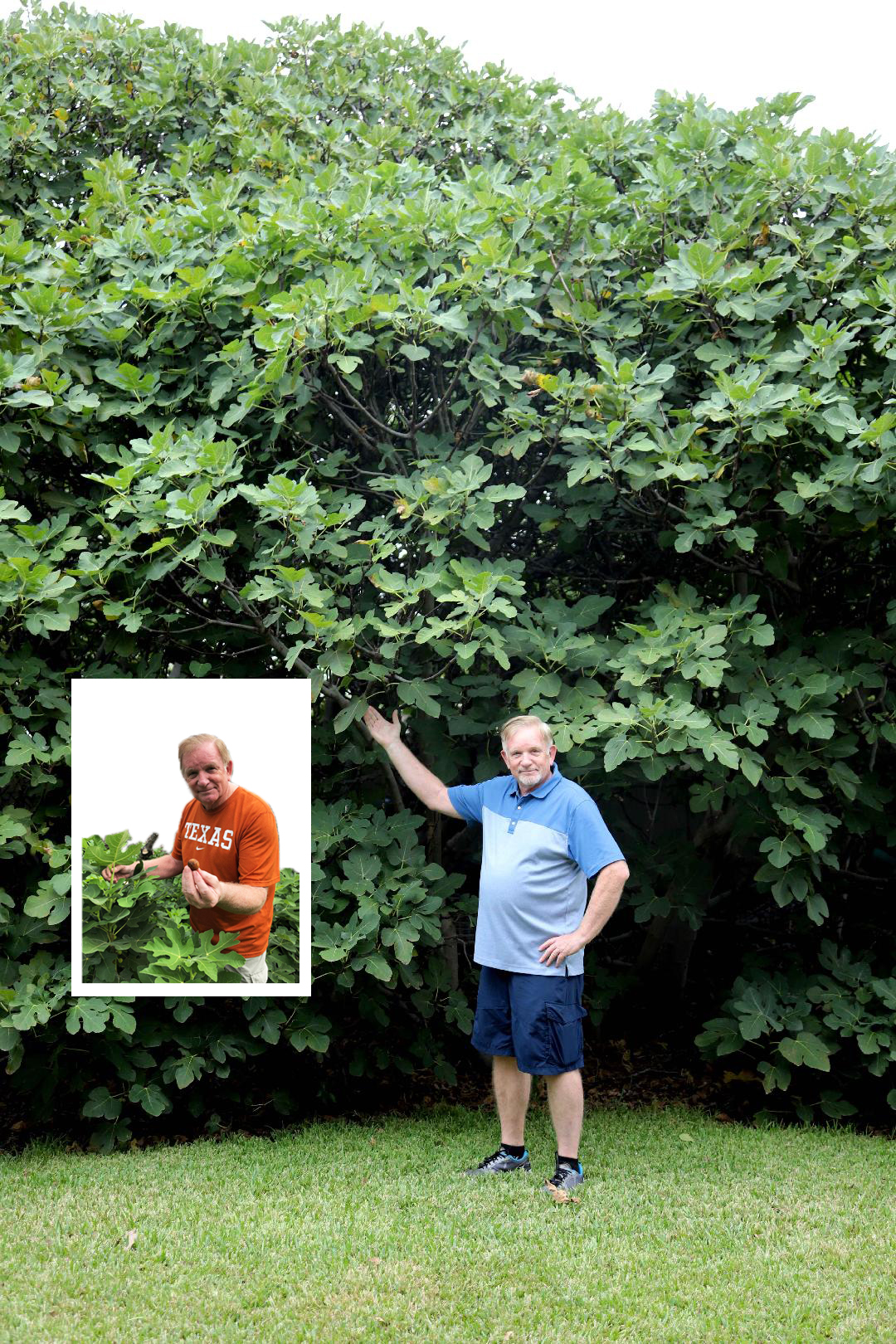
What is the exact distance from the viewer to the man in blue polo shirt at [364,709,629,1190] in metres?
4.18

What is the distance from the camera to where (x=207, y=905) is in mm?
4188

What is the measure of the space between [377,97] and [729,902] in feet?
15.9

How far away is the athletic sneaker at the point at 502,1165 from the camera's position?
4516mm

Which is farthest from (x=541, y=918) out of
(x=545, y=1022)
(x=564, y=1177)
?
(x=564, y=1177)

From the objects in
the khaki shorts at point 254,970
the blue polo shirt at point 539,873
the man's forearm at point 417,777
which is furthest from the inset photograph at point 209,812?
the blue polo shirt at point 539,873

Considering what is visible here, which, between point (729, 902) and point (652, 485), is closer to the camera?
point (652, 485)

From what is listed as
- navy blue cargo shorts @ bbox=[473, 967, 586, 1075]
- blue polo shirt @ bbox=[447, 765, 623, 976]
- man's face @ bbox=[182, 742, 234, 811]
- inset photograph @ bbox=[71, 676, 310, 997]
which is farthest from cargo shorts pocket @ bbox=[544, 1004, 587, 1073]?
man's face @ bbox=[182, 742, 234, 811]

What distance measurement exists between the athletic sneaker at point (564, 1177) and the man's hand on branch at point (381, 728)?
1632 mm

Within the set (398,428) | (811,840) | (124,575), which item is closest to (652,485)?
(398,428)

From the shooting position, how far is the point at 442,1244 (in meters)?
3.85

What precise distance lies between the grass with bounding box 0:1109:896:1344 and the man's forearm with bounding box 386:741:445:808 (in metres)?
1.40

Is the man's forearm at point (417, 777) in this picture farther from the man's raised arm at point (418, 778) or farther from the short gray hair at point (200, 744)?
the short gray hair at point (200, 744)

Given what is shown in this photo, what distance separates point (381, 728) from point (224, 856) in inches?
34.6

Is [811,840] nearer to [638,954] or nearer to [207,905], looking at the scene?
[638,954]
